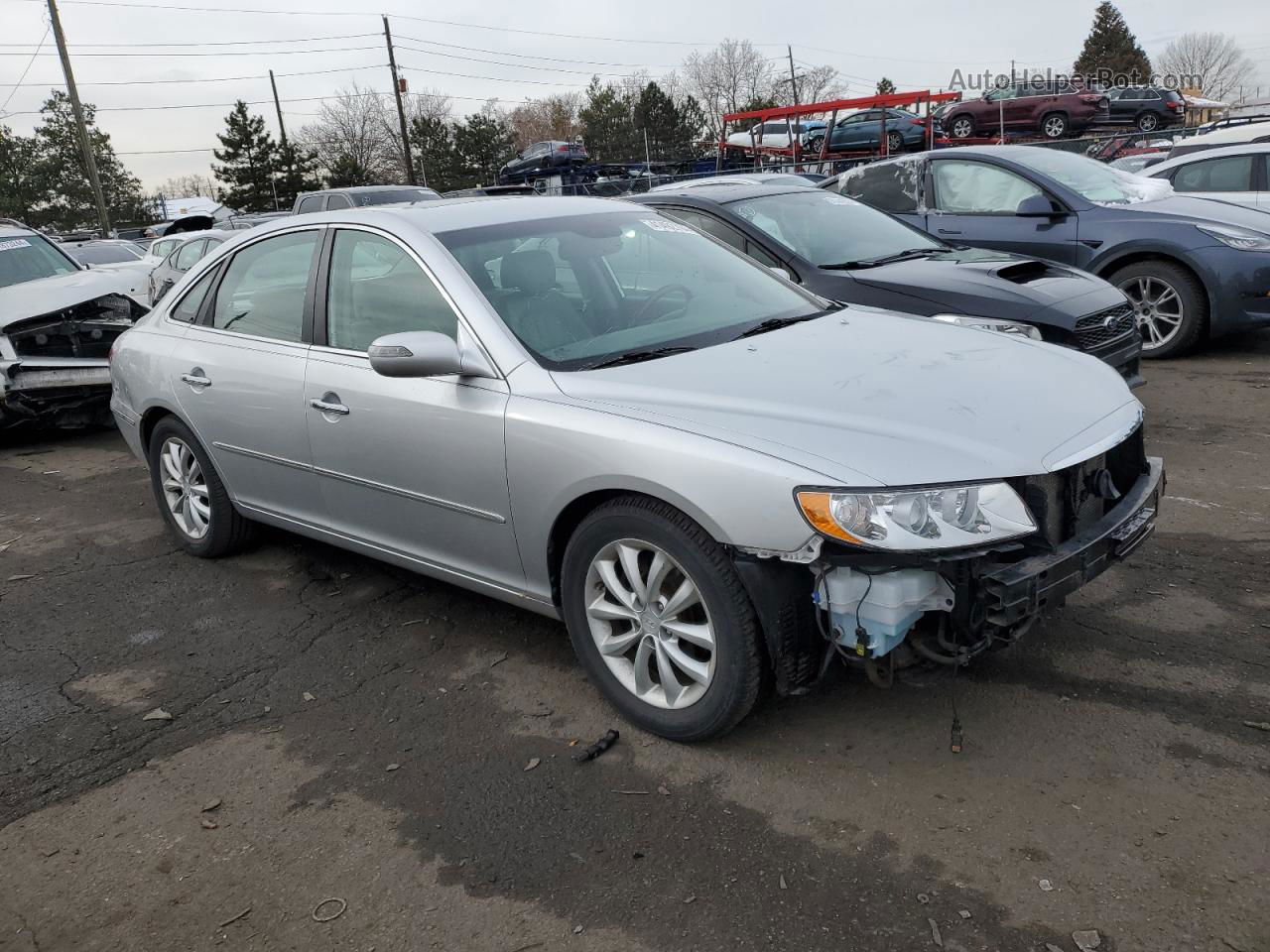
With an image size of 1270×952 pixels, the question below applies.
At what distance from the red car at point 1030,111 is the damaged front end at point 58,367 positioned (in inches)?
880

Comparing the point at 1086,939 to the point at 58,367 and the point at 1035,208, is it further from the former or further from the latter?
the point at 58,367

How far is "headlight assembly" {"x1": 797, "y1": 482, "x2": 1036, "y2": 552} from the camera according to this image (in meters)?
2.65

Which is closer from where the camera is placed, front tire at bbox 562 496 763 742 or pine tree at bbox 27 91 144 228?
front tire at bbox 562 496 763 742

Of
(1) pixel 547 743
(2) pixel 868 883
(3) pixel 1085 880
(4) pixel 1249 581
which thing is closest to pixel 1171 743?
(3) pixel 1085 880

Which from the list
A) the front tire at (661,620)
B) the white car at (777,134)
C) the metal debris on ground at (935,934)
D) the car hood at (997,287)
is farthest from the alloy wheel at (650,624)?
the white car at (777,134)

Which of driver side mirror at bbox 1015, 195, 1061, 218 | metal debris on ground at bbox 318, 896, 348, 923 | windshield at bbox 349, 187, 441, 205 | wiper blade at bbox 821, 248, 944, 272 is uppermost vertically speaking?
windshield at bbox 349, 187, 441, 205

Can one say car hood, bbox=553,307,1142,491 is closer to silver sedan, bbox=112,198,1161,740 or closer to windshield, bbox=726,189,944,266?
silver sedan, bbox=112,198,1161,740

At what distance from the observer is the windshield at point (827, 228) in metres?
6.49

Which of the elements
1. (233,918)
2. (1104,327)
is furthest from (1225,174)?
(233,918)

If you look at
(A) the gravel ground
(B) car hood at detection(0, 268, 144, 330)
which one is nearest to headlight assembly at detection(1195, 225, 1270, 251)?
(A) the gravel ground

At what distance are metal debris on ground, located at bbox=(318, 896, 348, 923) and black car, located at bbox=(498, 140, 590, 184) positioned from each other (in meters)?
29.4

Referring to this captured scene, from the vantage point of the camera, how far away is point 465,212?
4.12 meters

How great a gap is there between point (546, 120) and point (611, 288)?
3295 inches

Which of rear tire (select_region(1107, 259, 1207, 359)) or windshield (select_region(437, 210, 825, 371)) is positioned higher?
windshield (select_region(437, 210, 825, 371))
